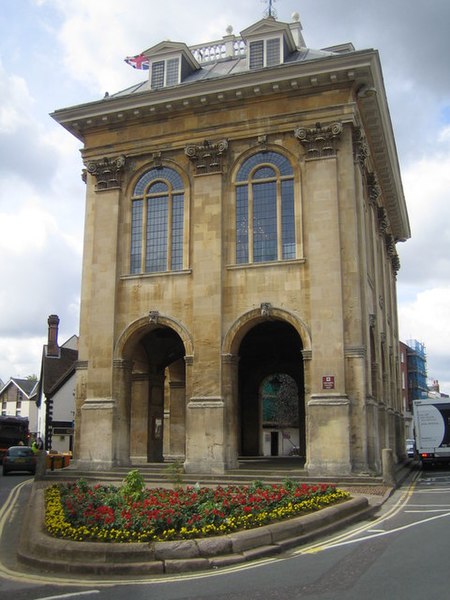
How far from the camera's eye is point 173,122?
2495cm

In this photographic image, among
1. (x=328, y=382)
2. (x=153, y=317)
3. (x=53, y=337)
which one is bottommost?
(x=328, y=382)

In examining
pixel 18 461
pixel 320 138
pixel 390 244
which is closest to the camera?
pixel 320 138

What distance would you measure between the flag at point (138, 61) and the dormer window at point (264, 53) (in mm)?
5483

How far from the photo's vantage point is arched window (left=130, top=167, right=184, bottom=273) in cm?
2464

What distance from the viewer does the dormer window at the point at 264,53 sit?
2492cm

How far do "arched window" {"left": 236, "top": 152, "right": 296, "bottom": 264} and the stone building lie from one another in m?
0.05

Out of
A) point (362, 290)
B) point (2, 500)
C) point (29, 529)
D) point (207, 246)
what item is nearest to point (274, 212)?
point (207, 246)

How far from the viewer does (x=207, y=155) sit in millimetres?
24078

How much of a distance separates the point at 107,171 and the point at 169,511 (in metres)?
17.4

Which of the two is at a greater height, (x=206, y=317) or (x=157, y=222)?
(x=157, y=222)

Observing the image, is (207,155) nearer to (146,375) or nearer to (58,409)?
(146,375)

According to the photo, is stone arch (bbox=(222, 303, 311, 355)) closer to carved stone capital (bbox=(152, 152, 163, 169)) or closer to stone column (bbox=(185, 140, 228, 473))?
stone column (bbox=(185, 140, 228, 473))

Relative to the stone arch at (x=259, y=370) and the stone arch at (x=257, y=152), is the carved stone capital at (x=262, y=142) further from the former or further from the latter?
the stone arch at (x=259, y=370)

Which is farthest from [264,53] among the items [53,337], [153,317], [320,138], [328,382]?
[53,337]
